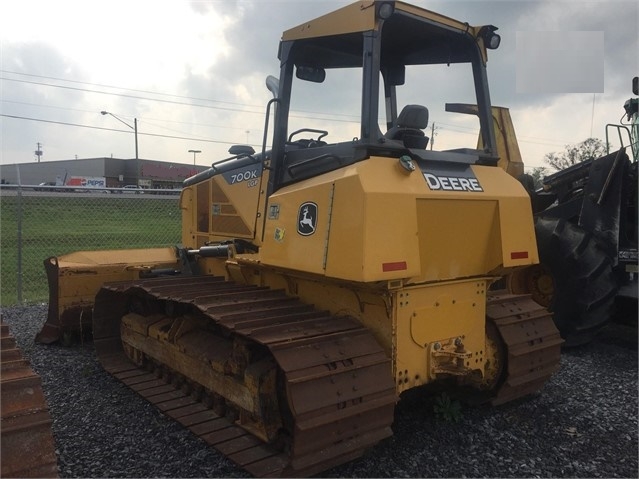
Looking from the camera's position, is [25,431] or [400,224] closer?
[25,431]

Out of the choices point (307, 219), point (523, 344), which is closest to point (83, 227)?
point (307, 219)

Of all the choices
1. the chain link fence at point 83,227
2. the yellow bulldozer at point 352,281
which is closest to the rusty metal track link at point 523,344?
the yellow bulldozer at point 352,281

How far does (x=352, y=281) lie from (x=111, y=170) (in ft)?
185

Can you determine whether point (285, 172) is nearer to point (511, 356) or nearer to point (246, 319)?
point (246, 319)

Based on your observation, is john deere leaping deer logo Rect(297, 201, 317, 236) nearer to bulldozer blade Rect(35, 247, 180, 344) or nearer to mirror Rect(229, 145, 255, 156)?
mirror Rect(229, 145, 255, 156)

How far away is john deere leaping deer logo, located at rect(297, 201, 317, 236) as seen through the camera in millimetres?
3508

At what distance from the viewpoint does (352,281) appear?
3295 millimetres

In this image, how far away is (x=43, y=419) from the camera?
2428mm

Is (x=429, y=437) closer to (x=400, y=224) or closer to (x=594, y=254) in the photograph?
(x=400, y=224)

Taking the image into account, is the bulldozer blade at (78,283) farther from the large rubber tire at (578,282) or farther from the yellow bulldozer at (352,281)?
the large rubber tire at (578,282)

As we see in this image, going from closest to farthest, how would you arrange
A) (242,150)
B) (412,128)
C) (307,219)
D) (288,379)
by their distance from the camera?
(288,379), (307,219), (412,128), (242,150)

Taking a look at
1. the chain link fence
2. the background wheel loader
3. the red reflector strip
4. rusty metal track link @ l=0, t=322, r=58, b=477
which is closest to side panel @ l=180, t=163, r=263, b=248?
the red reflector strip

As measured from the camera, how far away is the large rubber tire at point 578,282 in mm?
5738

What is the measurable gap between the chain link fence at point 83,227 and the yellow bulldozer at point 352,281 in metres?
6.38
